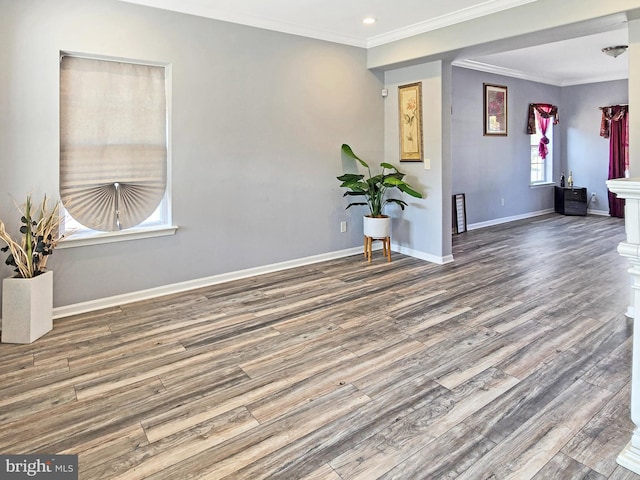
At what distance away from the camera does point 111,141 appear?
3592 mm

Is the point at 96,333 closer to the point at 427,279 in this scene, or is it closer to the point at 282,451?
the point at 282,451

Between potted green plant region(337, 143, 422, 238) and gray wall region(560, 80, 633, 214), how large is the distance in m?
5.54

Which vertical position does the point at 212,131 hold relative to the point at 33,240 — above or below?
above

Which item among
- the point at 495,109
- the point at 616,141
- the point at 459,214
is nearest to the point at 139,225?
the point at 459,214

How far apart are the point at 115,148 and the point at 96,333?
1.53 metres

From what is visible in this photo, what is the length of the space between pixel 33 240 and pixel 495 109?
7.05 metres

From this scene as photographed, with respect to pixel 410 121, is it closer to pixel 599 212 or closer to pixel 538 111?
pixel 538 111

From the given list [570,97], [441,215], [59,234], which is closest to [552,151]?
[570,97]

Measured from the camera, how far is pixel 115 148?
3.62 metres

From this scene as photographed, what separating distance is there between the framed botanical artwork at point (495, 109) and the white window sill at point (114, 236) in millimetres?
5703

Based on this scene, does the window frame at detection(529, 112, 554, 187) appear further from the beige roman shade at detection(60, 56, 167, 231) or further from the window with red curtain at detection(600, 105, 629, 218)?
the beige roman shade at detection(60, 56, 167, 231)

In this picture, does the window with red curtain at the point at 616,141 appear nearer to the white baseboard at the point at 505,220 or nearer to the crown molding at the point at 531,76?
the crown molding at the point at 531,76

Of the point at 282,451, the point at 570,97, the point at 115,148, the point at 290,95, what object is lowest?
the point at 282,451

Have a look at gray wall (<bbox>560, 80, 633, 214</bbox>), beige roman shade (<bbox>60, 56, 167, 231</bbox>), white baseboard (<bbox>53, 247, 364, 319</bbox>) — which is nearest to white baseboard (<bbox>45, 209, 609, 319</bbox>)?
white baseboard (<bbox>53, 247, 364, 319</bbox>)
